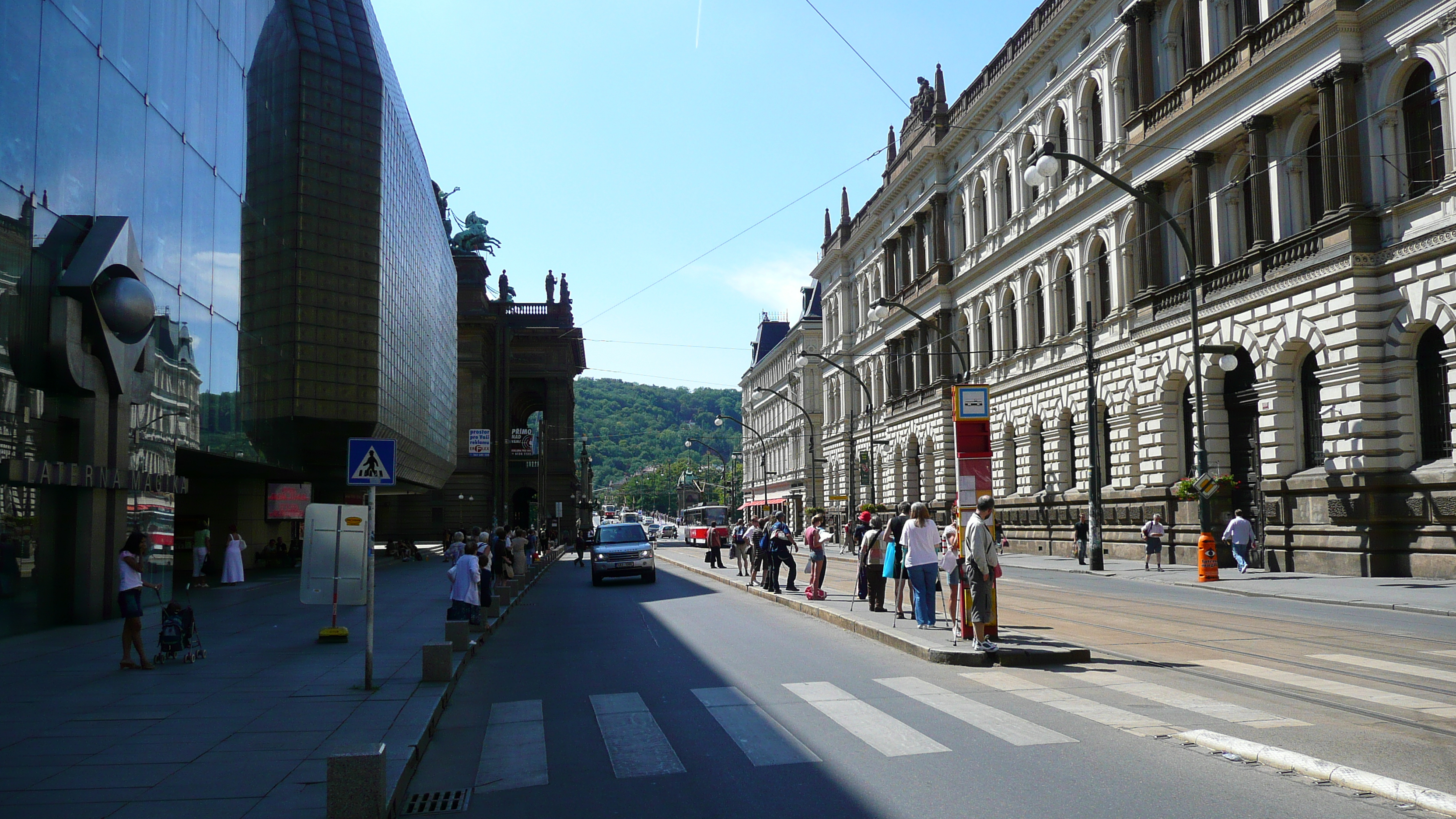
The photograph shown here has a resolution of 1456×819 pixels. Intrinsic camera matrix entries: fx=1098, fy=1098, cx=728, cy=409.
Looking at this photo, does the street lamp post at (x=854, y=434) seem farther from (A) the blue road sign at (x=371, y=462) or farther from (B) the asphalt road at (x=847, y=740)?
(A) the blue road sign at (x=371, y=462)

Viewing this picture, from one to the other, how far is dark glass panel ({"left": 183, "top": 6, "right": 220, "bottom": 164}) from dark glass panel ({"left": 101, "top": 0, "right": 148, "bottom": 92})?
255 centimetres

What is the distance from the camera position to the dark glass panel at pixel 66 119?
1680 cm

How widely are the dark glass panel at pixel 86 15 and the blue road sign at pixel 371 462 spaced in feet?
34.7

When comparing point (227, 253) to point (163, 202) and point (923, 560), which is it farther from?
point (923, 560)

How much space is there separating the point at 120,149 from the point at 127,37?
81.0 inches

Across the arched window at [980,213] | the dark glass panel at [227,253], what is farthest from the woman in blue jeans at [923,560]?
the arched window at [980,213]

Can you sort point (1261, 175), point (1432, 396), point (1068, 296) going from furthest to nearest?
1. point (1068, 296)
2. point (1261, 175)
3. point (1432, 396)

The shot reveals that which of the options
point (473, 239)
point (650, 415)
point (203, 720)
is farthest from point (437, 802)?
point (650, 415)

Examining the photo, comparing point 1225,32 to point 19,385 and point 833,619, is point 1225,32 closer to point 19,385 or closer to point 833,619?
point 833,619

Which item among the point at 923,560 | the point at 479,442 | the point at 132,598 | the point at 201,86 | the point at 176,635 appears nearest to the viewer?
the point at 132,598

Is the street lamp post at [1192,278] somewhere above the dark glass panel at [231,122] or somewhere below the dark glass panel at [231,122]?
below

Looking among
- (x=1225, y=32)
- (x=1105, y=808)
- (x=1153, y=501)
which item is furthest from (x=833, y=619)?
(x=1225, y=32)

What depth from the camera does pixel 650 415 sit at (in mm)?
134875

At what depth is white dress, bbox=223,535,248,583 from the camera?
2741 cm
